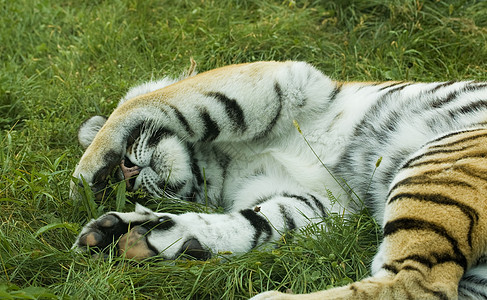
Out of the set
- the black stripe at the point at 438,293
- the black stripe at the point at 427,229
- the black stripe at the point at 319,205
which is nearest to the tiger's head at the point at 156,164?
the black stripe at the point at 319,205

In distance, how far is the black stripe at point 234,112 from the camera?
138 inches

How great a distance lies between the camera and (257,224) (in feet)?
10.2

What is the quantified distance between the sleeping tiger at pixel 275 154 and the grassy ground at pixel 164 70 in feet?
0.56

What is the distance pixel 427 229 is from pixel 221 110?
160cm

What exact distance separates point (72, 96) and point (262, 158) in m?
1.89

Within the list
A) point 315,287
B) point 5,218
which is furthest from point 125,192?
point 315,287

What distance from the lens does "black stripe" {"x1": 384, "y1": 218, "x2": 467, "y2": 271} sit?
2.27 meters

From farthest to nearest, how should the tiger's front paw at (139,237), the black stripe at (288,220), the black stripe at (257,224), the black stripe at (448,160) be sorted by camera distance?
the black stripe at (288,220), the black stripe at (257,224), the tiger's front paw at (139,237), the black stripe at (448,160)

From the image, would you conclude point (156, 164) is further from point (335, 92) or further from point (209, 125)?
point (335, 92)

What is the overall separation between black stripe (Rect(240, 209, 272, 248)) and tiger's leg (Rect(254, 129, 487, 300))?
0.73m

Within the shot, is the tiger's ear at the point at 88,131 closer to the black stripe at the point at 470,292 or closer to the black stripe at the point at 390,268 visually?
the black stripe at the point at 390,268

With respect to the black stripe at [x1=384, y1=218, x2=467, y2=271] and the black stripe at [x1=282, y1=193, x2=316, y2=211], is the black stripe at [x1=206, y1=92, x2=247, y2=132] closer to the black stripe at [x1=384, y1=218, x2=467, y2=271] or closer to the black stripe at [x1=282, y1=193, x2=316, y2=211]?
the black stripe at [x1=282, y1=193, x2=316, y2=211]

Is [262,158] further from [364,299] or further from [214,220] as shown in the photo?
[364,299]

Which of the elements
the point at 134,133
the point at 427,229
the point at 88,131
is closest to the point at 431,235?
the point at 427,229
